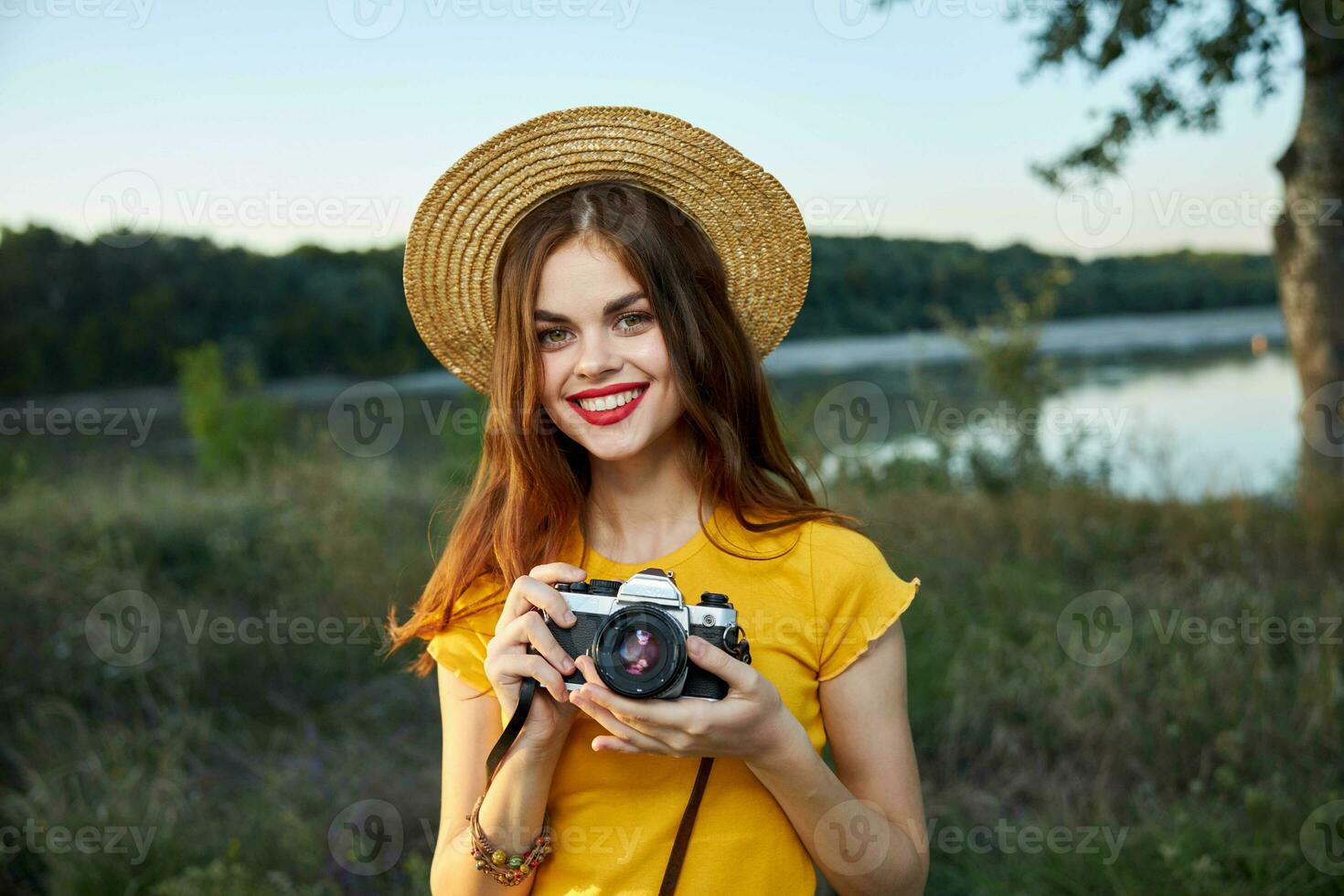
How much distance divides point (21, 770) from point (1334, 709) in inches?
177

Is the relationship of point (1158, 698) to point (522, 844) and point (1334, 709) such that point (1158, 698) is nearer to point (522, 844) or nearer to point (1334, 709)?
point (1334, 709)

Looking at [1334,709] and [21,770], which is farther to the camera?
[21,770]

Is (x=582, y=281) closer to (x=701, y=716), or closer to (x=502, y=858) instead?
(x=701, y=716)

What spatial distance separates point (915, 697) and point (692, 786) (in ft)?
7.25

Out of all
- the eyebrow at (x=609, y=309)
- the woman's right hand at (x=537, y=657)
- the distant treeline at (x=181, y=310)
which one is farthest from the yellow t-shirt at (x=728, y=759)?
the distant treeline at (x=181, y=310)

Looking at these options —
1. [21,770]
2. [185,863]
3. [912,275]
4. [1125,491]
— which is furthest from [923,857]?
[912,275]

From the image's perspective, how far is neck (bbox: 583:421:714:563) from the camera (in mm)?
1628

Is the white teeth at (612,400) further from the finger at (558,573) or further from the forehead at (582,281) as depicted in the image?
the finger at (558,573)

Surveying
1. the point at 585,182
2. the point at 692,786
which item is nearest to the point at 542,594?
the point at 692,786

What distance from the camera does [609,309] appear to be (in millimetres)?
1505

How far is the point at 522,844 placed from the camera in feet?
4.65

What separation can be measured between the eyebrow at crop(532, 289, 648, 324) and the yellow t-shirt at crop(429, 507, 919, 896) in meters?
0.39

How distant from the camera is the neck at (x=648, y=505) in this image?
163 centimetres

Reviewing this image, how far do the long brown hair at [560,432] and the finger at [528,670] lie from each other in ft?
0.77
